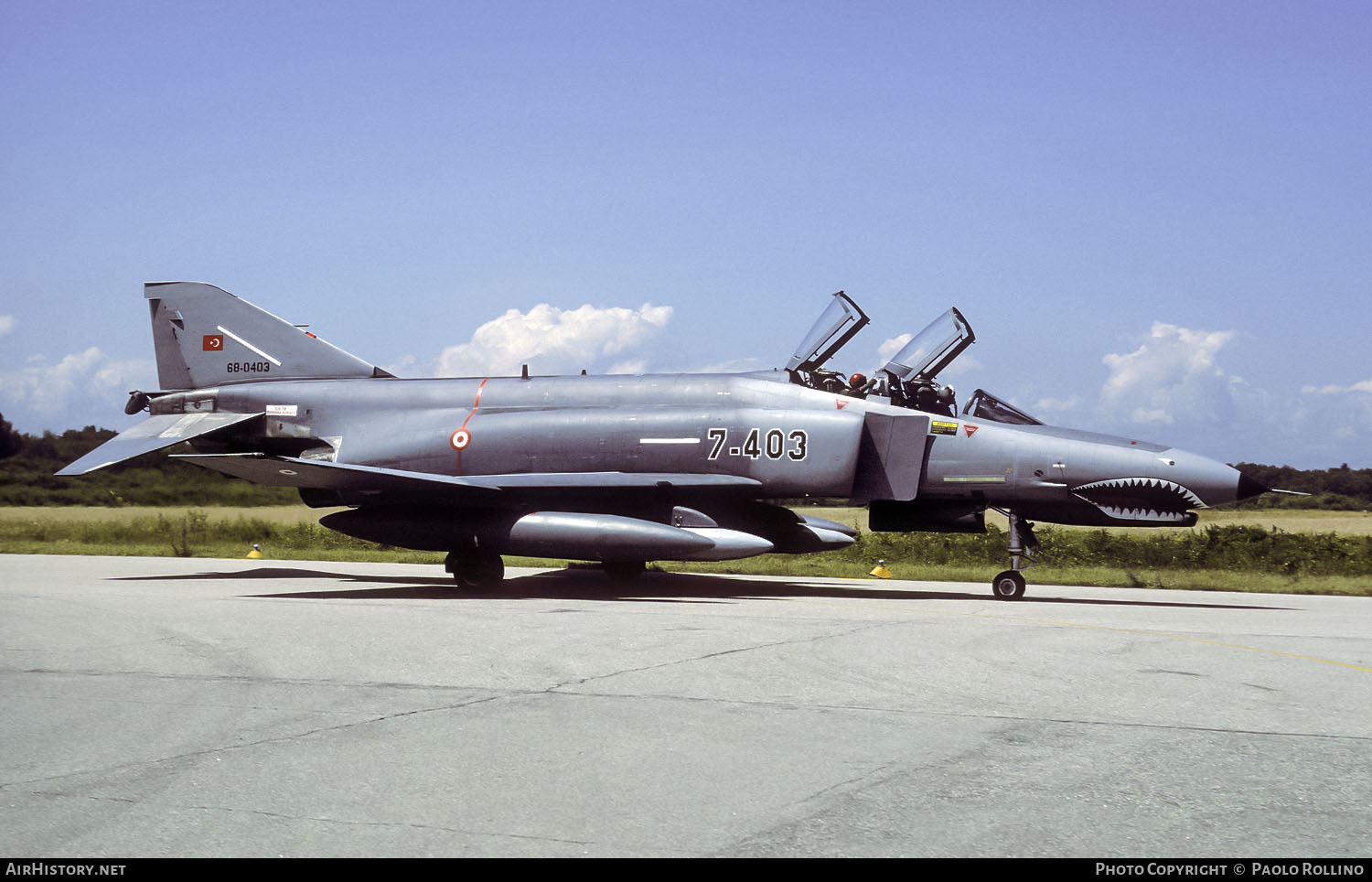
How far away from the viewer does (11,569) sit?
18.5 metres

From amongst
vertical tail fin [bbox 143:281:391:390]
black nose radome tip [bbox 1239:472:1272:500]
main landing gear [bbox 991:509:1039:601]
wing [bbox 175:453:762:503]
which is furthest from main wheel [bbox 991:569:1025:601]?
vertical tail fin [bbox 143:281:391:390]

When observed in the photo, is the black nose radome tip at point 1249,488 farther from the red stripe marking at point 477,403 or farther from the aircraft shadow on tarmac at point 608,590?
the red stripe marking at point 477,403

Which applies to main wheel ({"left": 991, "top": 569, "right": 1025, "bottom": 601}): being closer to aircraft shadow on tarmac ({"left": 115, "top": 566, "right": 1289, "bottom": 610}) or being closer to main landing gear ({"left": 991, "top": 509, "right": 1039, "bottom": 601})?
main landing gear ({"left": 991, "top": 509, "right": 1039, "bottom": 601})

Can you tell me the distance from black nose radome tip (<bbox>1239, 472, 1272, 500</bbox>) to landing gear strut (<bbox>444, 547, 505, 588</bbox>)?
32.0ft

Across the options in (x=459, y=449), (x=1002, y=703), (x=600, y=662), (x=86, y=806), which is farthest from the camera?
(x=459, y=449)

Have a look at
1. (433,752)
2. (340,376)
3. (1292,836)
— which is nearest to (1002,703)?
(1292,836)

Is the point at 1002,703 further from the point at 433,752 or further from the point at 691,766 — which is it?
the point at 433,752

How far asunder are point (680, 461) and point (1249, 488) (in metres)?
7.33

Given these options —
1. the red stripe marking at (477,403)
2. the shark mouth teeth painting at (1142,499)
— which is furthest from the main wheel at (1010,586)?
the red stripe marking at (477,403)

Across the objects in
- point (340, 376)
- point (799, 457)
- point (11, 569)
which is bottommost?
point (11, 569)

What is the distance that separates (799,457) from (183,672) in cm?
911

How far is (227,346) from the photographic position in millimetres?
18703

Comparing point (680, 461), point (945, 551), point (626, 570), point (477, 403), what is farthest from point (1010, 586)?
point (945, 551)

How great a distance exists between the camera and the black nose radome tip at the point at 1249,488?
1371cm
